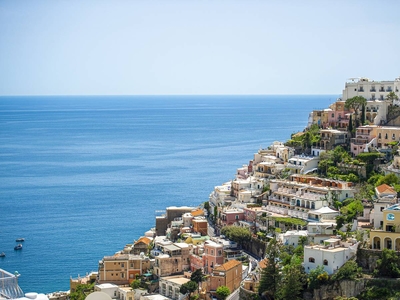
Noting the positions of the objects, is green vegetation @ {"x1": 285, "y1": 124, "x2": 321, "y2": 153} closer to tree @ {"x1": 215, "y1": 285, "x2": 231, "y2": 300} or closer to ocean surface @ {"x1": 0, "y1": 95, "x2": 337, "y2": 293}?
ocean surface @ {"x1": 0, "y1": 95, "x2": 337, "y2": 293}

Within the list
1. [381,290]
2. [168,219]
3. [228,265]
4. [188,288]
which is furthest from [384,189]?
[168,219]

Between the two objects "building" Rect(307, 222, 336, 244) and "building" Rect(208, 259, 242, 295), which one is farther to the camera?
"building" Rect(307, 222, 336, 244)

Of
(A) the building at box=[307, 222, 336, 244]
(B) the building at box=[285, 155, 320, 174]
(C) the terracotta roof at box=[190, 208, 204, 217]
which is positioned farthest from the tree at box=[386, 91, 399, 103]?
(A) the building at box=[307, 222, 336, 244]

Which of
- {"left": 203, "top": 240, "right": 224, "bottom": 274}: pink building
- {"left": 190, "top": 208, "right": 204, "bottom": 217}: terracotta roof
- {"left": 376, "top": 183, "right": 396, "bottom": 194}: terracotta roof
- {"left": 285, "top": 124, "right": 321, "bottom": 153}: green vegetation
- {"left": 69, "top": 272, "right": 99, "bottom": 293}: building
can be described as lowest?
{"left": 69, "top": 272, "right": 99, "bottom": 293}: building

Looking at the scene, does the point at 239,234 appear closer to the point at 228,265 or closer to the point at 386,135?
the point at 228,265

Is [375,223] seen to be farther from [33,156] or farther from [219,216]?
[33,156]

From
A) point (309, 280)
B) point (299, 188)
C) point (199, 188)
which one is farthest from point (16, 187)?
point (309, 280)

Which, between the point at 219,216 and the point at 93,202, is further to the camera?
the point at 93,202
